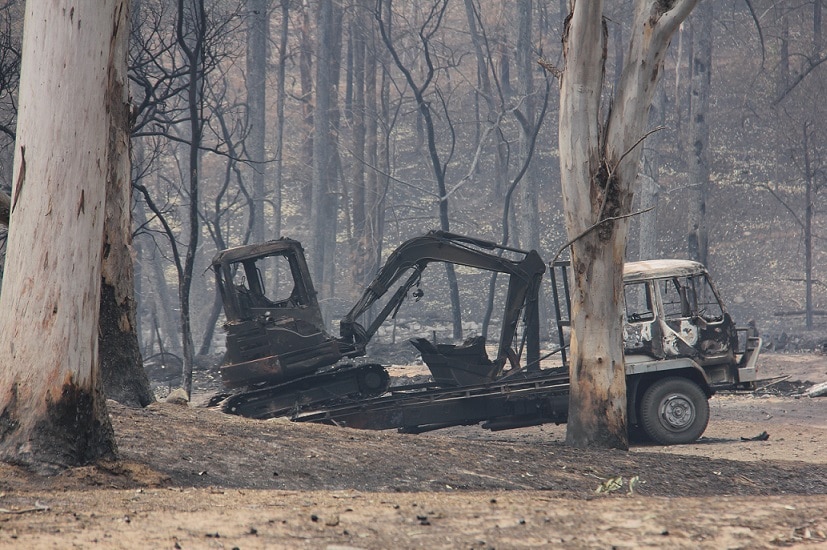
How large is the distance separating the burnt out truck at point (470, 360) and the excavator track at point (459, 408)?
0.05ft

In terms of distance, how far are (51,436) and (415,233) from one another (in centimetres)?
3842

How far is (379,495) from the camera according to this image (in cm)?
638

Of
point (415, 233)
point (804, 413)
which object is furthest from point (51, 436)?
point (415, 233)

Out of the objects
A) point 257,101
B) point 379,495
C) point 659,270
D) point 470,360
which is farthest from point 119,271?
point 257,101

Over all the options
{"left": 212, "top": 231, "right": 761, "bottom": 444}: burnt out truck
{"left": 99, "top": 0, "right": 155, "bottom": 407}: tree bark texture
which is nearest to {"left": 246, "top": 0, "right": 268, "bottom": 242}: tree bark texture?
{"left": 212, "top": 231, "right": 761, "bottom": 444}: burnt out truck

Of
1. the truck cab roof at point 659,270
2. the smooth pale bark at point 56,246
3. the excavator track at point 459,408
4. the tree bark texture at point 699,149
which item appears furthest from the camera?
the tree bark texture at point 699,149

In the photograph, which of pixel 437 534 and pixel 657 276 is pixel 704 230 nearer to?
pixel 657 276

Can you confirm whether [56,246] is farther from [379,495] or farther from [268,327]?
[268,327]

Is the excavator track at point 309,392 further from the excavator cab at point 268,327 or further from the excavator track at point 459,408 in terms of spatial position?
the excavator track at point 459,408

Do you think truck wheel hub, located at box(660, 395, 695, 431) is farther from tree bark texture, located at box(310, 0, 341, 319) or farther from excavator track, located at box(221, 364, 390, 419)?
tree bark texture, located at box(310, 0, 341, 319)

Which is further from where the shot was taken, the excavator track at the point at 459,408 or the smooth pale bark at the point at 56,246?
the excavator track at the point at 459,408

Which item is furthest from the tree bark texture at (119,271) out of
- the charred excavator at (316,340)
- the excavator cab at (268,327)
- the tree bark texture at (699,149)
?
the tree bark texture at (699,149)

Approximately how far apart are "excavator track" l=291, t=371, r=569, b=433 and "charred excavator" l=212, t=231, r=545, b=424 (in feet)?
3.07

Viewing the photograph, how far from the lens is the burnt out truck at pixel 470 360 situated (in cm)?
1267
